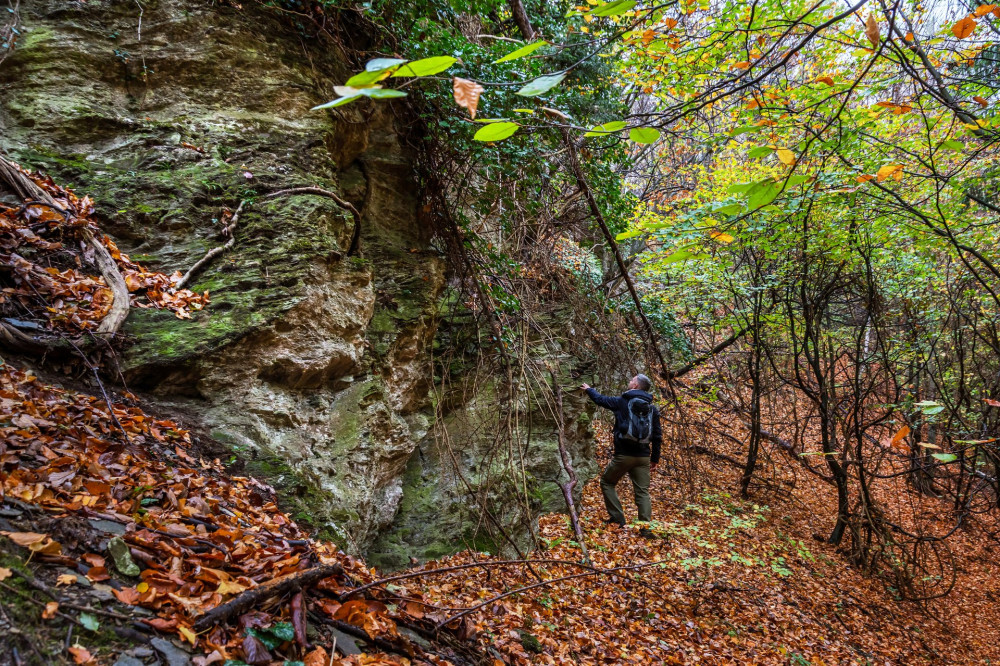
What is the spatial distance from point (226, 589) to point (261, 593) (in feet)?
0.43

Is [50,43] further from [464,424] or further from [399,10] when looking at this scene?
[464,424]

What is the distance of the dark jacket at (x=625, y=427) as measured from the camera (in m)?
6.81

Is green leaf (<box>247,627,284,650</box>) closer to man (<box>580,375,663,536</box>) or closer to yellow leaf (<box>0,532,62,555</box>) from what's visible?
yellow leaf (<box>0,532,62,555</box>)

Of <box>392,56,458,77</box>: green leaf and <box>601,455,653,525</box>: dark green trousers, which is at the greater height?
<box>392,56,458,77</box>: green leaf

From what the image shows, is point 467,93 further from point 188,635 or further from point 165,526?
point 165,526

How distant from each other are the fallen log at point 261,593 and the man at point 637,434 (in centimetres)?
496

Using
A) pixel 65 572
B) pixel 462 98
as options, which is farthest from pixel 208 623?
pixel 462 98

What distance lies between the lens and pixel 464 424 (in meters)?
6.31

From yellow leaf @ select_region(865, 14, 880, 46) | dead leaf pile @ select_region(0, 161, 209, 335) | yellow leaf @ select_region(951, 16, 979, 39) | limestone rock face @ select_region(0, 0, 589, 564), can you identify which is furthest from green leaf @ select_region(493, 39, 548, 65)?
dead leaf pile @ select_region(0, 161, 209, 335)

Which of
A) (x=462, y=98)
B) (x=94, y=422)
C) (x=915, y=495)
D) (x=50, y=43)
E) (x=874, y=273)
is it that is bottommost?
(x=915, y=495)

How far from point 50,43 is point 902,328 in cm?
1328

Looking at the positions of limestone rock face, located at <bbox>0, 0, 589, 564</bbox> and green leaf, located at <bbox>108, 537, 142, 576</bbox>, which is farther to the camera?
limestone rock face, located at <bbox>0, 0, 589, 564</bbox>

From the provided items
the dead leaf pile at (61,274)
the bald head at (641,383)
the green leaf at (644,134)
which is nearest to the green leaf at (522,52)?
the green leaf at (644,134)

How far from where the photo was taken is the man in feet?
22.2
